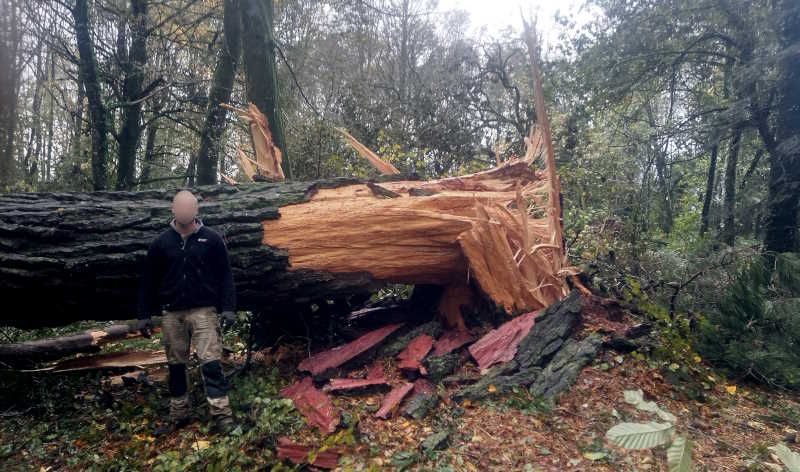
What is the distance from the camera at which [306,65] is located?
1336cm

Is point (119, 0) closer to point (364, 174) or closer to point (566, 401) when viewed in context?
point (364, 174)

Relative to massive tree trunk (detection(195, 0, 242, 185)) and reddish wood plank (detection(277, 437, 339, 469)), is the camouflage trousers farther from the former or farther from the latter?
massive tree trunk (detection(195, 0, 242, 185))

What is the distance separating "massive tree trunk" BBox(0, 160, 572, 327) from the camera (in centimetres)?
383

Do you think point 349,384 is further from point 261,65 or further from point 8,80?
point 8,80

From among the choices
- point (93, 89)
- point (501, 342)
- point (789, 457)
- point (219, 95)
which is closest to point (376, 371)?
point (501, 342)

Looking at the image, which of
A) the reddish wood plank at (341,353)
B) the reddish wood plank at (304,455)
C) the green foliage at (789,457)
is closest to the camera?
the green foliage at (789,457)

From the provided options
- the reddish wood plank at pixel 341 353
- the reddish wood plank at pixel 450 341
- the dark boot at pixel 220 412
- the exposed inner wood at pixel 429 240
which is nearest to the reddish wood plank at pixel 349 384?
the reddish wood plank at pixel 341 353

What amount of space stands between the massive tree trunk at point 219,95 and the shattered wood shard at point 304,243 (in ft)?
13.4

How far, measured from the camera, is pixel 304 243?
14.6ft

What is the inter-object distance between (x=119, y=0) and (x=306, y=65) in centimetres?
475

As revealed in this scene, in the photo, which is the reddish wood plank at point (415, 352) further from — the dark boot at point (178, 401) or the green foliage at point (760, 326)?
the green foliage at point (760, 326)

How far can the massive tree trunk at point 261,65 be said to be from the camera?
7.43m

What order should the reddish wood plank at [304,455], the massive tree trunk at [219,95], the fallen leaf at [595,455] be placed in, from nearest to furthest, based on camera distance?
the fallen leaf at [595,455] → the reddish wood plank at [304,455] → the massive tree trunk at [219,95]

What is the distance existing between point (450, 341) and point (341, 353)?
1.06 metres
